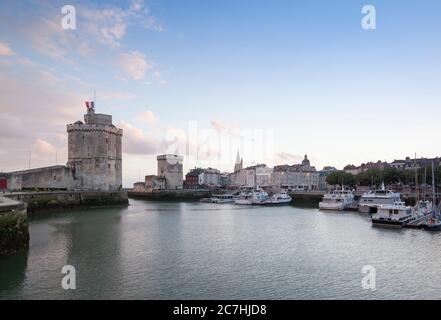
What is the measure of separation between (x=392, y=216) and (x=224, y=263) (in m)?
19.3

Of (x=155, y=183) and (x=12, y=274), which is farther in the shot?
(x=155, y=183)

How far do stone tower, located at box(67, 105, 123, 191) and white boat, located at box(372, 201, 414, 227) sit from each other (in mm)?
39013

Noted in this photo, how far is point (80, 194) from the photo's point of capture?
167 feet

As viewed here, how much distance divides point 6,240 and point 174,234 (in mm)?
11013

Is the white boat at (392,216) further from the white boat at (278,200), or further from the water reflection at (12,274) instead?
the white boat at (278,200)

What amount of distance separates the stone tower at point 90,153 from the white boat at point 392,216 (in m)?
39.0

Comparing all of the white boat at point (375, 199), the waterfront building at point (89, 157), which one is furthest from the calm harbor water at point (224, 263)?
the waterfront building at point (89, 157)

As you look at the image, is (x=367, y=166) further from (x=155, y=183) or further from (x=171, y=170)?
(x=155, y=183)

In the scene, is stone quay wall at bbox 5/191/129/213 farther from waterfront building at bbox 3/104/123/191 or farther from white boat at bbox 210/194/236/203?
white boat at bbox 210/194/236/203

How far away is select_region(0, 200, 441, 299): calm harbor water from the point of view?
45.0ft

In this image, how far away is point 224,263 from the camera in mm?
17859

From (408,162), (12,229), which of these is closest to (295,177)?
(408,162)

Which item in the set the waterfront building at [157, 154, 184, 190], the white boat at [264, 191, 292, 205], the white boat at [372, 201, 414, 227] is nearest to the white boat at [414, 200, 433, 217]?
the white boat at [372, 201, 414, 227]
